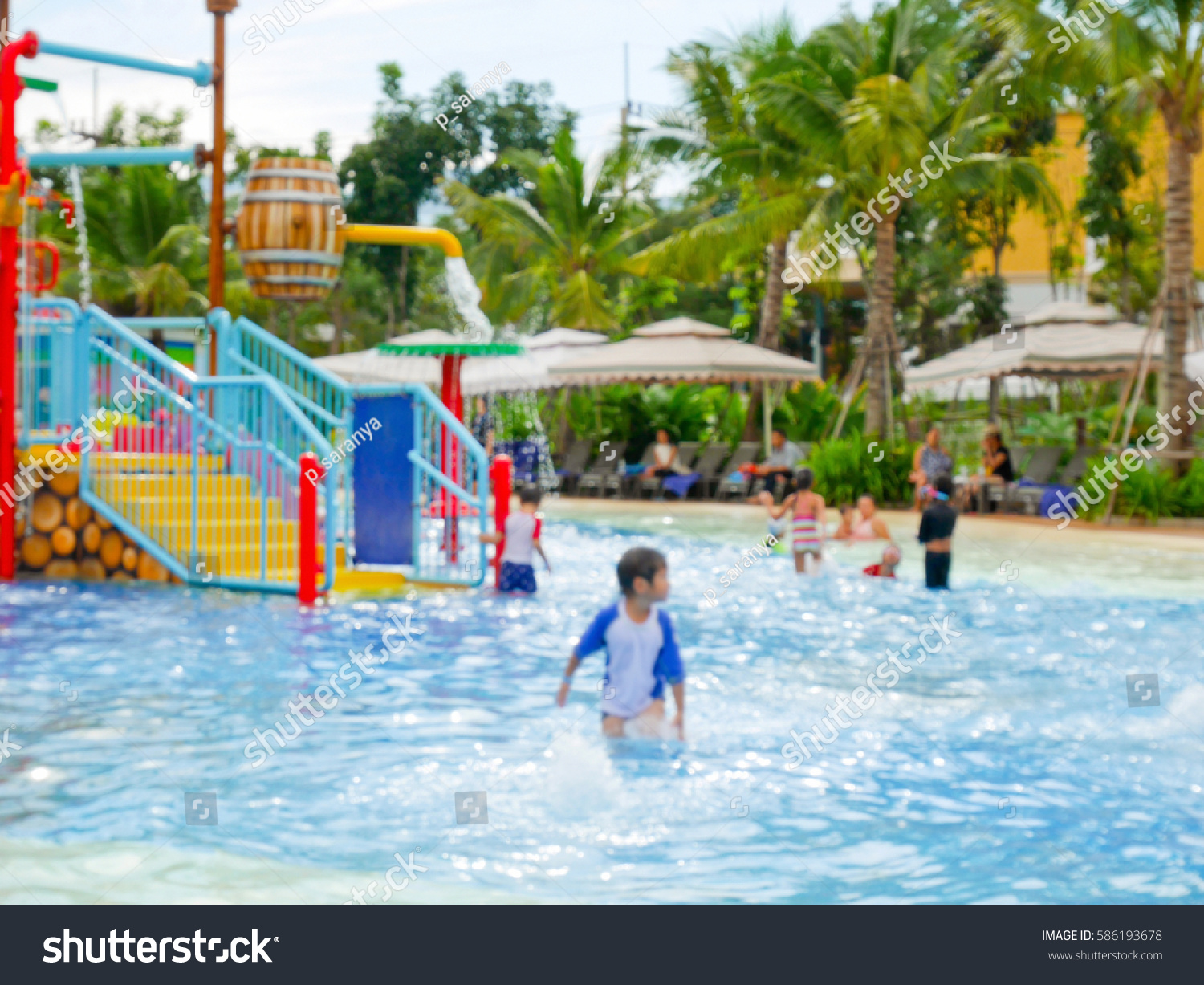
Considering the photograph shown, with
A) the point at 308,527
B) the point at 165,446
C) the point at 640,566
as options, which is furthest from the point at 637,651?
the point at 165,446

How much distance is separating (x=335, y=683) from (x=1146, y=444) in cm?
1635

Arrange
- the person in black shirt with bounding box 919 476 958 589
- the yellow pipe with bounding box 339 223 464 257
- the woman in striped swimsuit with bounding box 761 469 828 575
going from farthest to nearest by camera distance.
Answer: the woman in striped swimsuit with bounding box 761 469 828 575 → the yellow pipe with bounding box 339 223 464 257 → the person in black shirt with bounding box 919 476 958 589

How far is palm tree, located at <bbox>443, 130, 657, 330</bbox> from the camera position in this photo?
35062 mm

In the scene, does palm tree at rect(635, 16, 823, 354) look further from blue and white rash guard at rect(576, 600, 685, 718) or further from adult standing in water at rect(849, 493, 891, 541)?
blue and white rash guard at rect(576, 600, 685, 718)

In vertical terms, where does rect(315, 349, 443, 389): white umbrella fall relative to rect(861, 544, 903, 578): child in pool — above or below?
above

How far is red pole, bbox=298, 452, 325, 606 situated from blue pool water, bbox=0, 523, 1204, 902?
0.44 m

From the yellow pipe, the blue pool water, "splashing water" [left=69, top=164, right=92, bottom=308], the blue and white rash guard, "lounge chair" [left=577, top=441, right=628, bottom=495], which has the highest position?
"splashing water" [left=69, top=164, right=92, bottom=308]

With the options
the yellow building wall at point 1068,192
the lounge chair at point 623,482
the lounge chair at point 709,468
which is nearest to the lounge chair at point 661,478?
the lounge chair at point 623,482

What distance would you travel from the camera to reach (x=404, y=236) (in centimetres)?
1449

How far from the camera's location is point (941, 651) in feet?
35.0

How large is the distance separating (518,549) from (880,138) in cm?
1385

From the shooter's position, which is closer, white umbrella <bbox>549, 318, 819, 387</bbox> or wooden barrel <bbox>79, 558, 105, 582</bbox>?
wooden barrel <bbox>79, 558, 105, 582</bbox>

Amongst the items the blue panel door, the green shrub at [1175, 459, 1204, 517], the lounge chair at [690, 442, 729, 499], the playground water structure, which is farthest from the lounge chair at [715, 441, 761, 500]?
the blue panel door
